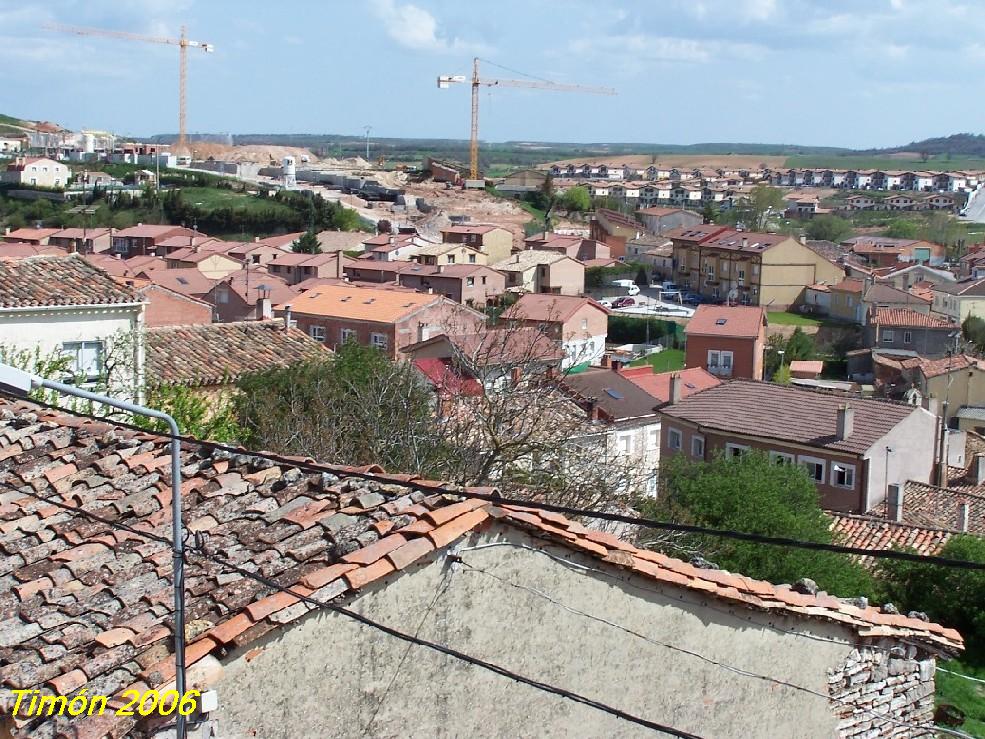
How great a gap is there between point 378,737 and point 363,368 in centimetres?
1165

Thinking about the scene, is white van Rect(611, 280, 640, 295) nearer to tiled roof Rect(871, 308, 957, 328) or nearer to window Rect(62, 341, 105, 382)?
tiled roof Rect(871, 308, 957, 328)

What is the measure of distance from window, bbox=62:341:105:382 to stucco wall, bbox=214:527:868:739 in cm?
1080

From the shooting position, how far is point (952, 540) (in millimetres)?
18188

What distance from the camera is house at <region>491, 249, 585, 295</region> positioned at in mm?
65188

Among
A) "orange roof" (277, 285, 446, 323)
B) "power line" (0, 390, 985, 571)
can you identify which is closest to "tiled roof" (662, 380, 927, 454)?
"orange roof" (277, 285, 446, 323)

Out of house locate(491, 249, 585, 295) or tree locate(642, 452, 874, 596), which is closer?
tree locate(642, 452, 874, 596)

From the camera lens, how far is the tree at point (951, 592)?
669 inches

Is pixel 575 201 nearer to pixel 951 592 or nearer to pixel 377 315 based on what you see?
pixel 377 315

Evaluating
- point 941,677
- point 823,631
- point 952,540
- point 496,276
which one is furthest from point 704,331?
point 823,631

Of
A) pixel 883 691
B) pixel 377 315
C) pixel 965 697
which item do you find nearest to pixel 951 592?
pixel 965 697

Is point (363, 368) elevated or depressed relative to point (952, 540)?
elevated

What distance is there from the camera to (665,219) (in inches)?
4139

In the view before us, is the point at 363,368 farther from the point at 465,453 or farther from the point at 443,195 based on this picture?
the point at 443,195

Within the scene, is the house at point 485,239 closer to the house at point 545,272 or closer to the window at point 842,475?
the house at point 545,272
